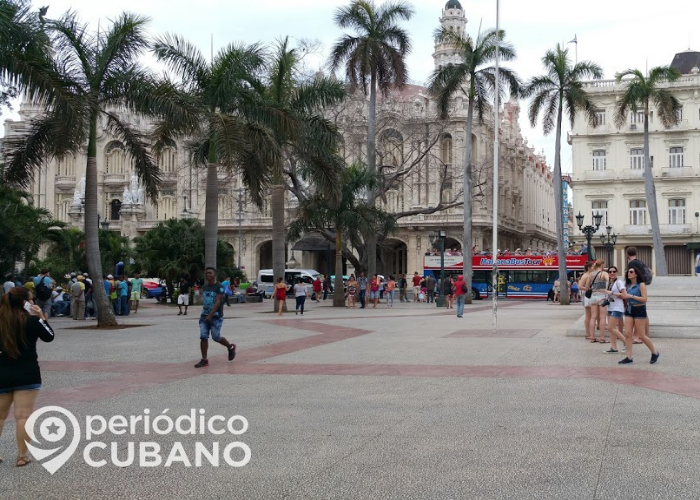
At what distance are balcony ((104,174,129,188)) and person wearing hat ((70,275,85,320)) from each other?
50.3 meters

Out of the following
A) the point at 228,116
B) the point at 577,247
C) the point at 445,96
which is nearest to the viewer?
the point at 228,116

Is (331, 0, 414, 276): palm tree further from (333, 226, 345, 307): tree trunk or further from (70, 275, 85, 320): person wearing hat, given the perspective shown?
(70, 275, 85, 320): person wearing hat

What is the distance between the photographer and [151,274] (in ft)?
132

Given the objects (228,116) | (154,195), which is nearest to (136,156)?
(154,195)

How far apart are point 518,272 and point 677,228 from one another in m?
13.4

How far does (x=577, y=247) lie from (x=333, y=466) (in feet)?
179

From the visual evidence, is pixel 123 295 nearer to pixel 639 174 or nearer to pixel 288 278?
pixel 288 278

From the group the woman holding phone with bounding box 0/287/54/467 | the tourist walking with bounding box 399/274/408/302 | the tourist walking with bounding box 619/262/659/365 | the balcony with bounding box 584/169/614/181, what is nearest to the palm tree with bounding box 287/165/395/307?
the tourist walking with bounding box 399/274/408/302

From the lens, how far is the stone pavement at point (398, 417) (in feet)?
18.9

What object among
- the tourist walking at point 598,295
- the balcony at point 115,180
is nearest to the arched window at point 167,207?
the balcony at point 115,180

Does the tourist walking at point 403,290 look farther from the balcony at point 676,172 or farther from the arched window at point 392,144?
the balcony at point 676,172

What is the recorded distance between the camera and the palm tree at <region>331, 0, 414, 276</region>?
36.8m

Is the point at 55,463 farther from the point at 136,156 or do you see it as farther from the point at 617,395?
the point at 136,156

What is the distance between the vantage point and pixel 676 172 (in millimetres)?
55406
